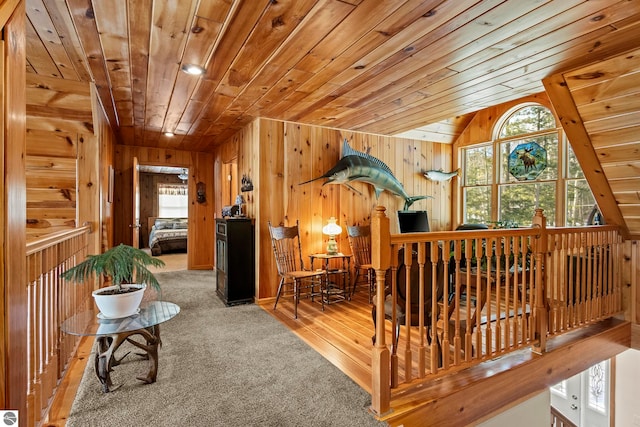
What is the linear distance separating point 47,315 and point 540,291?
338cm

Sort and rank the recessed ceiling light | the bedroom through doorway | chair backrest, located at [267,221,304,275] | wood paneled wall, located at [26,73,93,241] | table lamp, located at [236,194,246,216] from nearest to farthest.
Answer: the recessed ceiling light → wood paneled wall, located at [26,73,93,241] → chair backrest, located at [267,221,304,275] → table lamp, located at [236,194,246,216] → the bedroom through doorway

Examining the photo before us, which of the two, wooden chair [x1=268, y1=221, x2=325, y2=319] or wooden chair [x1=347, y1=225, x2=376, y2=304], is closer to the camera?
wooden chair [x1=268, y1=221, x2=325, y2=319]

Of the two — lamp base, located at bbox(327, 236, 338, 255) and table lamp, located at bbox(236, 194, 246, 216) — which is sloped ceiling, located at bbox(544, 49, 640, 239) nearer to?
lamp base, located at bbox(327, 236, 338, 255)

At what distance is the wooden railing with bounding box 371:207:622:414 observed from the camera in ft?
6.07

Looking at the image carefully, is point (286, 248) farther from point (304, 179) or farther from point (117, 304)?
point (117, 304)

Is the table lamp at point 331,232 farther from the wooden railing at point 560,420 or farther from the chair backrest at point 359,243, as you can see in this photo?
the wooden railing at point 560,420

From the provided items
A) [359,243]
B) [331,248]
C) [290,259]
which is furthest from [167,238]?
[359,243]

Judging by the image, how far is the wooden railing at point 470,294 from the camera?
1.85 meters

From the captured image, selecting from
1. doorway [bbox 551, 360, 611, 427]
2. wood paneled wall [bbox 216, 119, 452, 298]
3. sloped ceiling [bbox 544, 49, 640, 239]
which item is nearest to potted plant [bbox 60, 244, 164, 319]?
wood paneled wall [bbox 216, 119, 452, 298]

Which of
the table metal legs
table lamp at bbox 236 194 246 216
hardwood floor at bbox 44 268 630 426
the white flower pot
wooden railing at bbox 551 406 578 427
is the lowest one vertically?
wooden railing at bbox 551 406 578 427

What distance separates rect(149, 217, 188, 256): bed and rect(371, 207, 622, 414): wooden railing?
6.90m

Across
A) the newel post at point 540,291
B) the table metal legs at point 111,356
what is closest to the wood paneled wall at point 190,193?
the table metal legs at point 111,356

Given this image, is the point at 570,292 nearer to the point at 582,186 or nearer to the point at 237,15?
the point at 582,186
